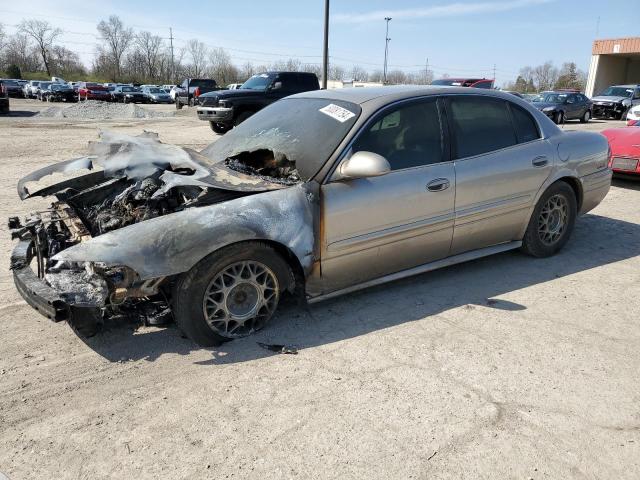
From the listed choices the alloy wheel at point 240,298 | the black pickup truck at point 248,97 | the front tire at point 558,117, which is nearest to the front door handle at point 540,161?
the alloy wheel at point 240,298

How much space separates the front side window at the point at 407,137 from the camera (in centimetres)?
364

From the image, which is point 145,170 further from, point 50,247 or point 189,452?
point 189,452

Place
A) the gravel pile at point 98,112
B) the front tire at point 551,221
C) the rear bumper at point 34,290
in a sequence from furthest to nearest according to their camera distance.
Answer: the gravel pile at point 98,112, the front tire at point 551,221, the rear bumper at point 34,290

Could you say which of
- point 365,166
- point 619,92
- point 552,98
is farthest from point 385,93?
point 619,92

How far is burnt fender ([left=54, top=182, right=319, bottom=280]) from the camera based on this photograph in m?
2.83

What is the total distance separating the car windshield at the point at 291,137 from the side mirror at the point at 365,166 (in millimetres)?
197

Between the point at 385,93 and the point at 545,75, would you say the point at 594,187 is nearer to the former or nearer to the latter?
the point at 385,93

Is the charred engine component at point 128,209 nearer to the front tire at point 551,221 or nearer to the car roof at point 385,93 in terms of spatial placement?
the car roof at point 385,93

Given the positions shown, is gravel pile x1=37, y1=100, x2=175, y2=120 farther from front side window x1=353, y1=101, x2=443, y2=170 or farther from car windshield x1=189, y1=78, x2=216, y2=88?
front side window x1=353, y1=101, x2=443, y2=170

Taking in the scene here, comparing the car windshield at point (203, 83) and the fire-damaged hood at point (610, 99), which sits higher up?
the car windshield at point (203, 83)

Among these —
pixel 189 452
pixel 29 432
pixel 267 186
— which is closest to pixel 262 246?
pixel 267 186

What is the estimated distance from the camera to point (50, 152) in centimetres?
1118

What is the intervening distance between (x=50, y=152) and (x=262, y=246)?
1003 cm

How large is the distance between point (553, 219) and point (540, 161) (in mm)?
714
